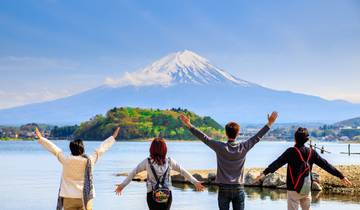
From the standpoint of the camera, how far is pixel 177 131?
187 m

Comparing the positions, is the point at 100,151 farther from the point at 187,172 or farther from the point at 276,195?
the point at 276,195

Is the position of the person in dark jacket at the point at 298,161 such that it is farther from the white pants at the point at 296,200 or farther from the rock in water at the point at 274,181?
the rock in water at the point at 274,181

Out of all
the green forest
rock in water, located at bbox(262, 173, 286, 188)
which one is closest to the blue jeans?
rock in water, located at bbox(262, 173, 286, 188)

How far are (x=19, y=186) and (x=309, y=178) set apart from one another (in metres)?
22.2

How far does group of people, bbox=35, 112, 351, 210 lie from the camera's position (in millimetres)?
9008

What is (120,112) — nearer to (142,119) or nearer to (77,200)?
(142,119)

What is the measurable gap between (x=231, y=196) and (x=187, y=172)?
695 millimetres

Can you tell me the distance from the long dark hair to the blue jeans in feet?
3.25

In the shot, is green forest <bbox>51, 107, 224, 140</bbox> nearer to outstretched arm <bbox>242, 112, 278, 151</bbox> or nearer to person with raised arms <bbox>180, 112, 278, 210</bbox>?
outstretched arm <bbox>242, 112, 278, 151</bbox>

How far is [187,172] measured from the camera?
9.23 m

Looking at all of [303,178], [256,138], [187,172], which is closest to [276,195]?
[303,178]

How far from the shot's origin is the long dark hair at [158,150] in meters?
8.79

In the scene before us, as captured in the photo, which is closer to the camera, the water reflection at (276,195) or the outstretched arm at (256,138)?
the outstretched arm at (256,138)

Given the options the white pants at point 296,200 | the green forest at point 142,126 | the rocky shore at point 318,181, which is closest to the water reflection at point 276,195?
the rocky shore at point 318,181
